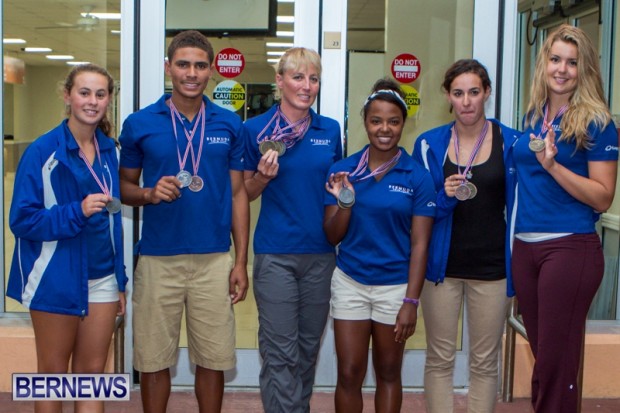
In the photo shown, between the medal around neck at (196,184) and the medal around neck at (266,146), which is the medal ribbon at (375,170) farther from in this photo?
the medal around neck at (196,184)

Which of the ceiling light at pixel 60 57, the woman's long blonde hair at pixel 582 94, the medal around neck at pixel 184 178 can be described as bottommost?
the medal around neck at pixel 184 178

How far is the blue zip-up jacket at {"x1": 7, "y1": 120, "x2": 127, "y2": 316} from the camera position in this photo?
129 inches

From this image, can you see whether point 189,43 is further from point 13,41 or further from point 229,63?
point 13,41

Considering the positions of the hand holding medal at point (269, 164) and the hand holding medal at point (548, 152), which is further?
the hand holding medal at point (269, 164)

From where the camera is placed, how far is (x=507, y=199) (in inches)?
144

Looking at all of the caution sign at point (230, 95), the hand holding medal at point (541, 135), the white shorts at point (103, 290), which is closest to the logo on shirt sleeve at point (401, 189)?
the hand holding medal at point (541, 135)

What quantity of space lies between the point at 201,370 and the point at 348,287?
0.83 metres

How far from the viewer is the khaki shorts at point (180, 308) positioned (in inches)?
147

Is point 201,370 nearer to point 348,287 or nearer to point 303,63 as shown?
point 348,287

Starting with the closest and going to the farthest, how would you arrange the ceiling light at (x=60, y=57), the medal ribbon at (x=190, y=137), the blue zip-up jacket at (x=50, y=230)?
1. the blue zip-up jacket at (x=50, y=230)
2. the medal ribbon at (x=190, y=137)
3. the ceiling light at (x=60, y=57)

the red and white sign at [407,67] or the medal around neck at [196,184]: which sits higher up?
the red and white sign at [407,67]

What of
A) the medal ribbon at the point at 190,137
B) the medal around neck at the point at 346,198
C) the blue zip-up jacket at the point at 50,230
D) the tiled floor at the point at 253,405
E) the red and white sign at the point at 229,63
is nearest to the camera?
the blue zip-up jacket at the point at 50,230

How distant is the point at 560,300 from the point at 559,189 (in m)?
0.46

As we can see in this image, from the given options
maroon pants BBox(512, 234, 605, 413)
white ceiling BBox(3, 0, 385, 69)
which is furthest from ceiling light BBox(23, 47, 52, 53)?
maroon pants BBox(512, 234, 605, 413)
